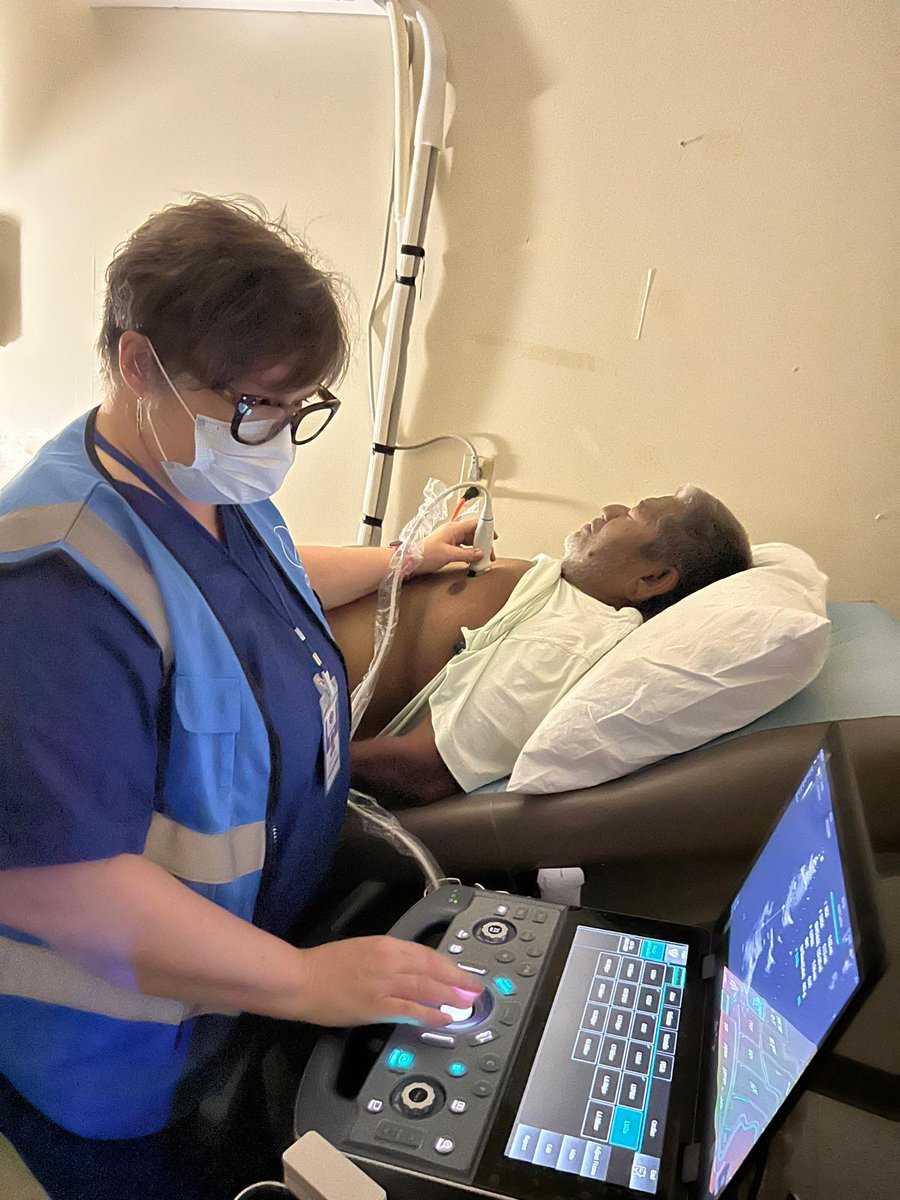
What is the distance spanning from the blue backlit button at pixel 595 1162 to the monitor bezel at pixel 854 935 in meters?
0.06

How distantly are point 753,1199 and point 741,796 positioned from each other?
51 centimetres

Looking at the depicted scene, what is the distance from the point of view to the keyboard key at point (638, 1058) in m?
0.67

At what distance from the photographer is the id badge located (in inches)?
35.5

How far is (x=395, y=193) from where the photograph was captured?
2025mm

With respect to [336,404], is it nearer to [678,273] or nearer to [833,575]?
[678,273]

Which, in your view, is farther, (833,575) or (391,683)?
(833,575)

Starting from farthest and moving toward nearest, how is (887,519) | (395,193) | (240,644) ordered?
(395,193)
(887,519)
(240,644)

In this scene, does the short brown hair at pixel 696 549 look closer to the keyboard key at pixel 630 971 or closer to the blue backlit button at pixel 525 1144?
the keyboard key at pixel 630 971

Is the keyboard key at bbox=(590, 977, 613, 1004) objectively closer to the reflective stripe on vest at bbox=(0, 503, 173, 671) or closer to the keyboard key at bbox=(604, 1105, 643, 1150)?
the keyboard key at bbox=(604, 1105, 643, 1150)

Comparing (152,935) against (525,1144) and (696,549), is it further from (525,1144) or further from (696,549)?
(696,549)

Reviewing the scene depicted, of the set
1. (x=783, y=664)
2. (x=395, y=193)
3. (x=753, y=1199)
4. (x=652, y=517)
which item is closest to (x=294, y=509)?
(x=395, y=193)

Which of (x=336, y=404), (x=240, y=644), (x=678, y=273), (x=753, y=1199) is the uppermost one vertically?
(x=678, y=273)

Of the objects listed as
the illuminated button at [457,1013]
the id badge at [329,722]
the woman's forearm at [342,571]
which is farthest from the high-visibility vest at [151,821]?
the woman's forearm at [342,571]

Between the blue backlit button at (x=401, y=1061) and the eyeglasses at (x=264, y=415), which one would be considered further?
the eyeglasses at (x=264, y=415)
